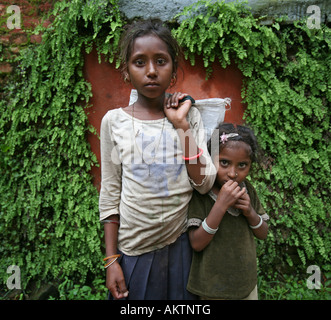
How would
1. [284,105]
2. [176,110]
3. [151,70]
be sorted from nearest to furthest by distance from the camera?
1. [151,70]
2. [176,110]
3. [284,105]

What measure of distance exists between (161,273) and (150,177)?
48 cm

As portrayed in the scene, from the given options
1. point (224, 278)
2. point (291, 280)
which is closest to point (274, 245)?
point (291, 280)

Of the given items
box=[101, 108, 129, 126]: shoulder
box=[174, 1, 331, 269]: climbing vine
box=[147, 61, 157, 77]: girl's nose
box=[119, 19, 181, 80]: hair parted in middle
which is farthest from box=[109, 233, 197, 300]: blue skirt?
box=[174, 1, 331, 269]: climbing vine

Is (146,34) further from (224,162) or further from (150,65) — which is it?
(224,162)

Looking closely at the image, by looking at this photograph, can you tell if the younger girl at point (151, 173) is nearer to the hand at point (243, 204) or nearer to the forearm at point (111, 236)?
the forearm at point (111, 236)

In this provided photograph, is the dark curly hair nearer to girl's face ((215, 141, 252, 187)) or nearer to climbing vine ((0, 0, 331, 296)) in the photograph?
girl's face ((215, 141, 252, 187))

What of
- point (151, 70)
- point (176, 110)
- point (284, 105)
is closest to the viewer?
point (151, 70)

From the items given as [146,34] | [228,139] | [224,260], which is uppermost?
[146,34]

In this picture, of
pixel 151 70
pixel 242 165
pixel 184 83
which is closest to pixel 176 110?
pixel 151 70

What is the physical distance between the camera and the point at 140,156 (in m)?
1.50

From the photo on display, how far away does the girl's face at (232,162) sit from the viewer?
5.08ft

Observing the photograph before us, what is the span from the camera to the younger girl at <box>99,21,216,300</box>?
57.8 inches

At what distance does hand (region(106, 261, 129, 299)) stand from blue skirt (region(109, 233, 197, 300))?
0.09ft

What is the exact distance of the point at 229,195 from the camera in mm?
1457
